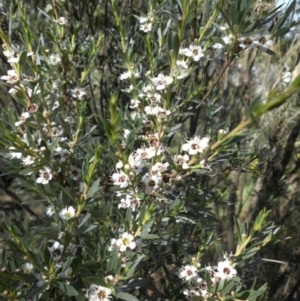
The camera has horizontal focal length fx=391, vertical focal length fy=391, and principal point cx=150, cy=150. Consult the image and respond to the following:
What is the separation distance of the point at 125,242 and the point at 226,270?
0.38 metres

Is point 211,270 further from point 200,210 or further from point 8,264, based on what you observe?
point 8,264

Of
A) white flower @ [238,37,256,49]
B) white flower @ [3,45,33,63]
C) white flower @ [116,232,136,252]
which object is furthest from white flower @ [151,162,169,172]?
white flower @ [3,45,33,63]

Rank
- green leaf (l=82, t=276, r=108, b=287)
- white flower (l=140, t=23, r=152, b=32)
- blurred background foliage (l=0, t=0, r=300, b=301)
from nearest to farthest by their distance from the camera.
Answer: green leaf (l=82, t=276, r=108, b=287) → white flower (l=140, t=23, r=152, b=32) → blurred background foliage (l=0, t=0, r=300, b=301)

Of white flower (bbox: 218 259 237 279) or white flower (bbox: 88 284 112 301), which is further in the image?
white flower (bbox: 218 259 237 279)

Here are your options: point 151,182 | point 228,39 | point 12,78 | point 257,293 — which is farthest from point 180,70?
point 257,293

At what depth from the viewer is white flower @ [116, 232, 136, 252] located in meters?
1.24

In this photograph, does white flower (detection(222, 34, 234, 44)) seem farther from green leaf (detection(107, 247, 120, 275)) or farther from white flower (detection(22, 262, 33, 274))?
white flower (detection(22, 262, 33, 274))

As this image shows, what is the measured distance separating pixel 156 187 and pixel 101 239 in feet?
1.02

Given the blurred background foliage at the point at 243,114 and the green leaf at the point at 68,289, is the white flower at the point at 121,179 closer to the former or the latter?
the green leaf at the point at 68,289

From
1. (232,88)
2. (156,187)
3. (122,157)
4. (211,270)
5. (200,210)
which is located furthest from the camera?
(232,88)

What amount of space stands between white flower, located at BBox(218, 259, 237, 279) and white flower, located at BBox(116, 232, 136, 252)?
0.33 meters

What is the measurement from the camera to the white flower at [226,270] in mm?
1338

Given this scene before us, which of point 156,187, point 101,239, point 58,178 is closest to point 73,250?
point 101,239

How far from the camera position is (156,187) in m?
1.29
